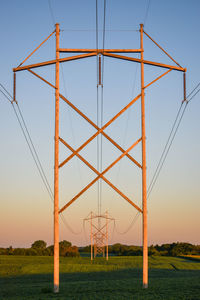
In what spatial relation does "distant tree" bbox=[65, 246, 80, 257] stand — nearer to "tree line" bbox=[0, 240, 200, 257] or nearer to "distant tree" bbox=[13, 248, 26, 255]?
"tree line" bbox=[0, 240, 200, 257]


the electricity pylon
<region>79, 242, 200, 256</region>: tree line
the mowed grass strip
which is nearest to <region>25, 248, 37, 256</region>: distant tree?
<region>79, 242, 200, 256</region>: tree line

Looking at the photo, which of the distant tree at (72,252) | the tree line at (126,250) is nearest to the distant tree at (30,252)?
the tree line at (126,250)

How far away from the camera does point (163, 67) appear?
982 inches

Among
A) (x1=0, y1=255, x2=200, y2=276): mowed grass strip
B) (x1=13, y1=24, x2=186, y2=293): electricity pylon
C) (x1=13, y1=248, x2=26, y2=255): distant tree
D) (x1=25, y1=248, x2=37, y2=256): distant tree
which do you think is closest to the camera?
(x1=13, y1=24, x2=186, y2=293): electricity pylon

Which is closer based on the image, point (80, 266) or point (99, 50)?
point (99, 50)

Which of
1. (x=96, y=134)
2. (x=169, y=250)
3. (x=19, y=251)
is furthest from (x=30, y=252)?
(x=96, y=134)

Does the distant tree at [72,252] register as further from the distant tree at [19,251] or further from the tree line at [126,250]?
the distant tree at [19,251]

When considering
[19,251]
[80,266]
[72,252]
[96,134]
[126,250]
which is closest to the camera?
[96,134]

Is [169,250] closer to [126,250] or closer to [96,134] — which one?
[126,250]

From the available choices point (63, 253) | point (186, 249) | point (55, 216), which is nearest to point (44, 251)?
point (63, 253)

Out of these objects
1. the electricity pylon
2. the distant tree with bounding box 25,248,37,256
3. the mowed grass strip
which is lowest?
the distant tree with bounding box 25,248,37,256

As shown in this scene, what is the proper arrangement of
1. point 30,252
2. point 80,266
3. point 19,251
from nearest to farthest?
point 80,266 < point 30,252 < point 19,251

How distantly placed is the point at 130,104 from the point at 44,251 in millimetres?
140917

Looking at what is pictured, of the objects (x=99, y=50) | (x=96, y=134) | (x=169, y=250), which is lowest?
(x=169, y=250)
